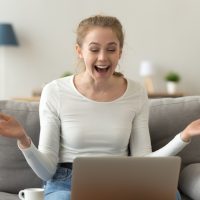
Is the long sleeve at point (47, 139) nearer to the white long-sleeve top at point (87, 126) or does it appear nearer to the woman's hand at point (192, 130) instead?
the white long-sleeve top at point (87, 126)

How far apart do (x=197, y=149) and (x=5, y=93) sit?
3.17m

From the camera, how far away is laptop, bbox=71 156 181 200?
140cm

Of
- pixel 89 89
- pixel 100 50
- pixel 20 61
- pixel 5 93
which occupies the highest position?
pixel 100 50

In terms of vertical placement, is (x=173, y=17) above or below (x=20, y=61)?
above

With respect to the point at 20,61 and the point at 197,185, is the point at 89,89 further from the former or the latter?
the point at 20,61

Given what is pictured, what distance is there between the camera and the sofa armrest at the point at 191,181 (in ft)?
6.37

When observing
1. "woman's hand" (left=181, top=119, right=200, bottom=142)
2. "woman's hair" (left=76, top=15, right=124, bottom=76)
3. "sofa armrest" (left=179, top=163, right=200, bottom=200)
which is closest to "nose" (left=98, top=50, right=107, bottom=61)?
"woman's hair" (left=76, top=15, right=124, bottom=76)

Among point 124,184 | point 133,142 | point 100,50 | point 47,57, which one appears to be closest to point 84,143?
point 133,142

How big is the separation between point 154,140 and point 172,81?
2.88 metres

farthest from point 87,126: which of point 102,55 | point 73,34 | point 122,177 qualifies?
point 73,34

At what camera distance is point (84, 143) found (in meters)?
1.94

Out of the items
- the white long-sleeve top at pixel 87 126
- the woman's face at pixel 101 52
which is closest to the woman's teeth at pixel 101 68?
the woman's face at pixel 101 52

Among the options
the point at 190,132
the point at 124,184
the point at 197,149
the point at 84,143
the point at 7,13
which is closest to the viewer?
the point at 124,184

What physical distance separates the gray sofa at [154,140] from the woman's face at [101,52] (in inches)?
14.2
